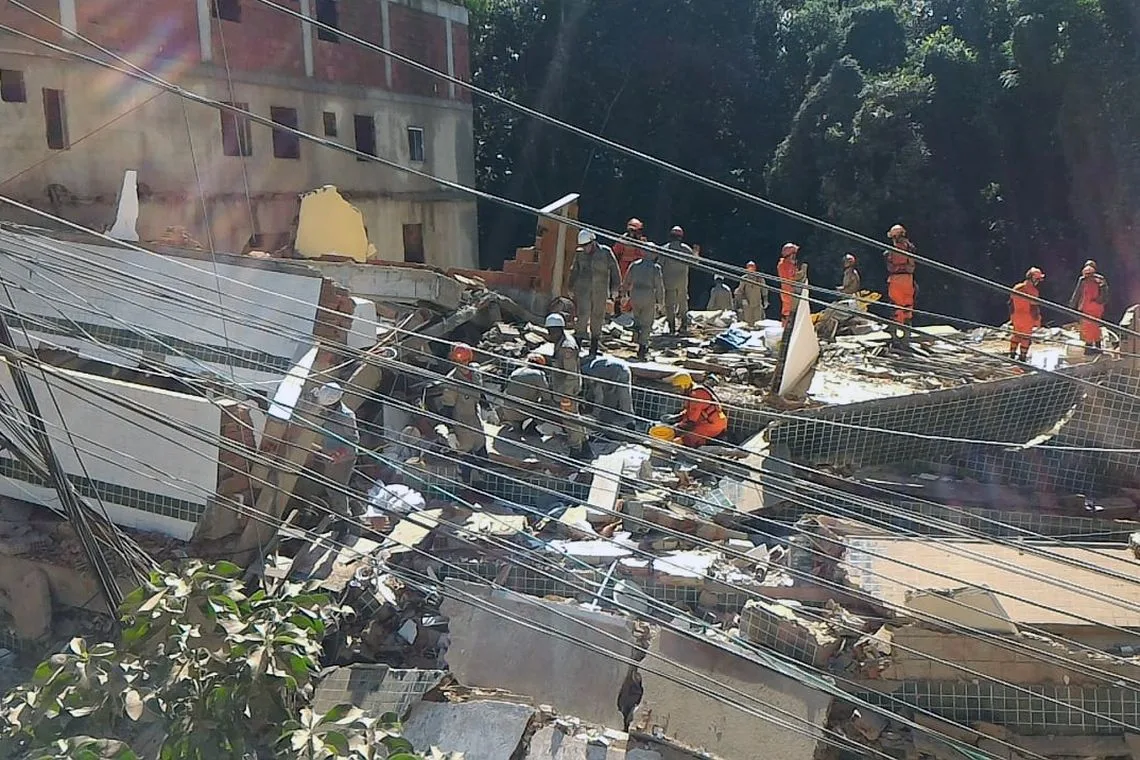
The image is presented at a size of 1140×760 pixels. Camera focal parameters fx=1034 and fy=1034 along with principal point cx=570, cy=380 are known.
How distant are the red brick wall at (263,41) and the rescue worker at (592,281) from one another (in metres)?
6.61

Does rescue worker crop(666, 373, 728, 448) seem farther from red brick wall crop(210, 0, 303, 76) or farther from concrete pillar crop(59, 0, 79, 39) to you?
red brick wall crop(210, 0, 303, 76)

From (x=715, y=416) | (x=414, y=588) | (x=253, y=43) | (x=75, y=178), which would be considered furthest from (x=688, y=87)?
(x=414, y=588)

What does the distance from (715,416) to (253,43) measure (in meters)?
10.2

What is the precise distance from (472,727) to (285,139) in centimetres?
1254

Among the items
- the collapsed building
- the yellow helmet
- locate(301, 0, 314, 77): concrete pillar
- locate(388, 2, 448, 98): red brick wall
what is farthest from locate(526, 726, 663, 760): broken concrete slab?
locate(388, 2, 448, 98): red brick wall

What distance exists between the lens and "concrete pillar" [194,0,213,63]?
14008 millimetres

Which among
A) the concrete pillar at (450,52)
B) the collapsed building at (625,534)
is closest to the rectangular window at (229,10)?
the concrete pillar at (450,52)

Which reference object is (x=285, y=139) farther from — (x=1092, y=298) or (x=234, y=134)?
(x=1092, y=298)

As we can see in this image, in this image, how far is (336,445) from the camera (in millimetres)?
7398

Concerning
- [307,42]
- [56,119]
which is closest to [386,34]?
[307,42]

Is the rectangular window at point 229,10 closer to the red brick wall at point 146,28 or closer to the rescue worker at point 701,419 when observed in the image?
the red brick wall at point 146,28

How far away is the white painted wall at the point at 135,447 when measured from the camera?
672 cm

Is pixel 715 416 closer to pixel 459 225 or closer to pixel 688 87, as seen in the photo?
pixel 459 225

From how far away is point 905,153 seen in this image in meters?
20.8
